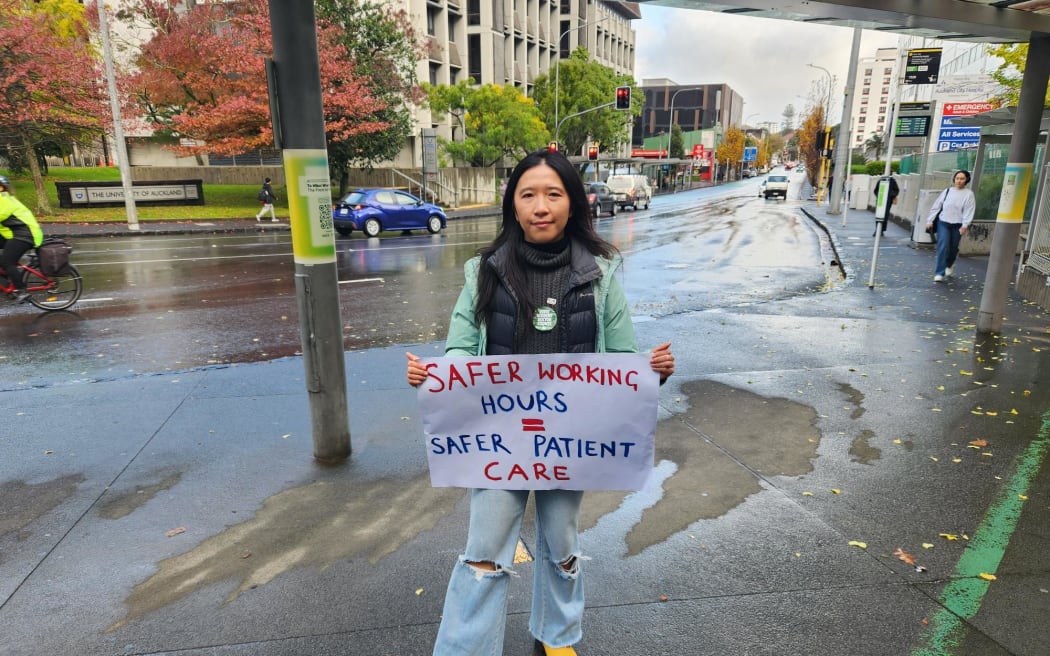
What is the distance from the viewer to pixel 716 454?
4555 mm

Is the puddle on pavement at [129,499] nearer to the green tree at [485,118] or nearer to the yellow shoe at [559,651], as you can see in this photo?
the yellow shoe at [559,651]

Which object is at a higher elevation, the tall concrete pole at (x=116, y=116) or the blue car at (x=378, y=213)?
the tall concrete pole at (x=116, y=116)

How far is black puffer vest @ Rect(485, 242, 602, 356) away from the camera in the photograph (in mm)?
2350

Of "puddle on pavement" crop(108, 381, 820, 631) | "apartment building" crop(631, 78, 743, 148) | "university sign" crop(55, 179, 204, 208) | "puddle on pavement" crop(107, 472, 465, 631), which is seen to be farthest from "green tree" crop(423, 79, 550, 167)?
"apartment building" crop(631, 78, 743, 148)

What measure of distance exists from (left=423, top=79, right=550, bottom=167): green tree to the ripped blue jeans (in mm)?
36865

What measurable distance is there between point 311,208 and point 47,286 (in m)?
7.92

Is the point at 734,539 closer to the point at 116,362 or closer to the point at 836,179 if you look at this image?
the point at 116,362

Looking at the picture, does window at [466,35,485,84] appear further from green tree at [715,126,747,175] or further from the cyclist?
green tree at [715,126,747,175]

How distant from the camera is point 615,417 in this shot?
2439 mm

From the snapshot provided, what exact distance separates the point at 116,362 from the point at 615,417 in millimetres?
6590

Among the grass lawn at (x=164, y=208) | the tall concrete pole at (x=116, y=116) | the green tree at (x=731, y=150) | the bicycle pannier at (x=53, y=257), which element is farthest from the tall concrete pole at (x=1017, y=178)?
the green tree at (x=731, y=150)

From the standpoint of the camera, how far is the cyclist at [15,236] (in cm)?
922

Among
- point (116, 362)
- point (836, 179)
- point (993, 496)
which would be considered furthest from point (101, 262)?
point (836, 179)

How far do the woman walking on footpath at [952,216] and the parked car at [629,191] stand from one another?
2403cm
